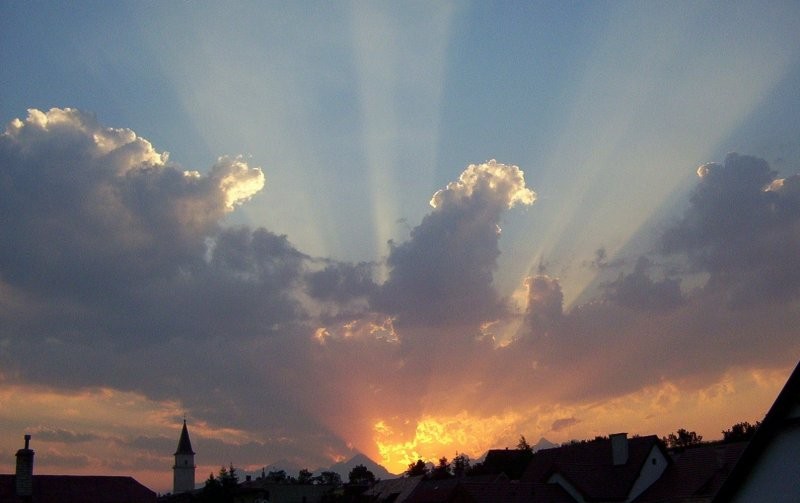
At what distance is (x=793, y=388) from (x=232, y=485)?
299 feet

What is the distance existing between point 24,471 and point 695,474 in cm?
4992

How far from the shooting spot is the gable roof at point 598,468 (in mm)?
63281

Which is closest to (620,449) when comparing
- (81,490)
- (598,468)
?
(598,468)

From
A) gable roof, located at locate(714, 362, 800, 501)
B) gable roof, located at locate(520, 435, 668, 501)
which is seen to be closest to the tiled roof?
gable roof, located at locate(520, 435, 668, 501)

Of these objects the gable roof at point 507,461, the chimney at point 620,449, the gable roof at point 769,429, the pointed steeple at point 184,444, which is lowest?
the gable roof at point 769,429

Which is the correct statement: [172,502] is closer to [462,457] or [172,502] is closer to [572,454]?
[462,457]

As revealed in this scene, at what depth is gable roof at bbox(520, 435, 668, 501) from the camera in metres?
63.3

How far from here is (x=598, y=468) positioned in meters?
66.1

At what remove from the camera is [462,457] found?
15562 centimetres

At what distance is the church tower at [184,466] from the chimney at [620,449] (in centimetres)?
12153

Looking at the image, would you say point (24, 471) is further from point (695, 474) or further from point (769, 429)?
point (769, 429)

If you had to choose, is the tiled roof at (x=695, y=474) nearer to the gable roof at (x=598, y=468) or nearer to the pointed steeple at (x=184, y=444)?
the gable roof at (x=598, y=468)

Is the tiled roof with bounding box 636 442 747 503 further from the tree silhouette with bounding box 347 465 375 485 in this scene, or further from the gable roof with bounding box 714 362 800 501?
the tree silhouette with bounding box 347 465 375 485

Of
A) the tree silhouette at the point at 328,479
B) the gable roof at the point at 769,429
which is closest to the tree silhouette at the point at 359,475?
the tree silhouette at the point at 328,479
